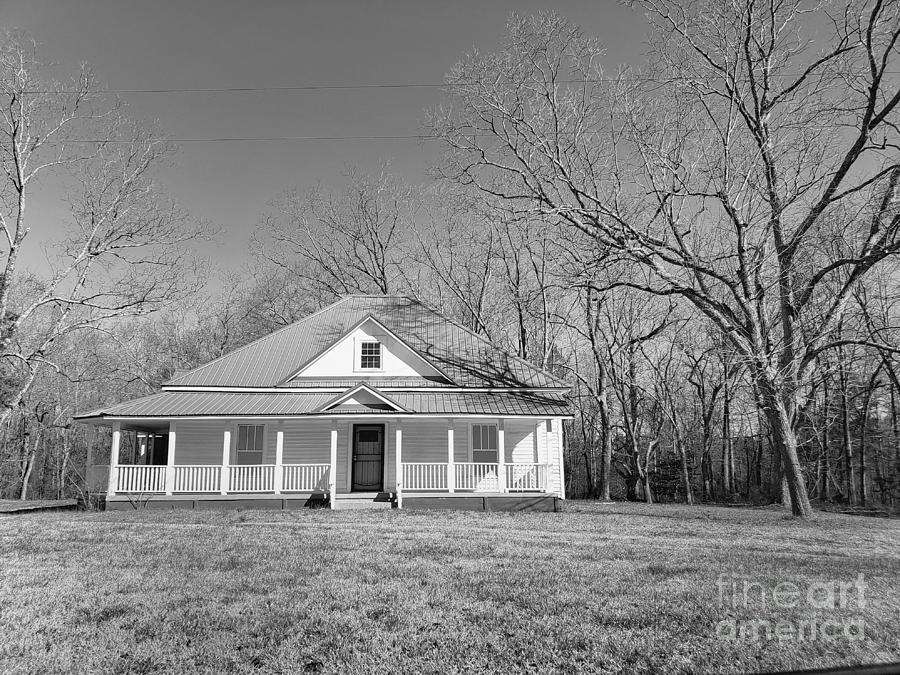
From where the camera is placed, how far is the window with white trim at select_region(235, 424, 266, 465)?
767 inches

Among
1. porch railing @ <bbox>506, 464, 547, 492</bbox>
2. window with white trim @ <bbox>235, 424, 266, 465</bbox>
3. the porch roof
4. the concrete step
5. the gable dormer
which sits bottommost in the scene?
the concrete step

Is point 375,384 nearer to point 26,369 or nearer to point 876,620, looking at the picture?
point 876,620

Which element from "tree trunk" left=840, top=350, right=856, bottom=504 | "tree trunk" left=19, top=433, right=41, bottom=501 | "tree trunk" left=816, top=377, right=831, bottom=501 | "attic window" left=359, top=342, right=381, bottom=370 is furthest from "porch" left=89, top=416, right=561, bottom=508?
"tree trunk" left=840, top=350, right=856, bottom=504

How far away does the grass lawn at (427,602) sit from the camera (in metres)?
4.63

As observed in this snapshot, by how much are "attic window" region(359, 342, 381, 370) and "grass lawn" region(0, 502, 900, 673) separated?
9.86 metres

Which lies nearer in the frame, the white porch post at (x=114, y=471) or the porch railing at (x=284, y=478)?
the white porch post at (x=114, y=471)

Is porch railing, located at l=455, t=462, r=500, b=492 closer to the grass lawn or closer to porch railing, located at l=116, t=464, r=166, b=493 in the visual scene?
the grass lawn

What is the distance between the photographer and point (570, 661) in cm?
452

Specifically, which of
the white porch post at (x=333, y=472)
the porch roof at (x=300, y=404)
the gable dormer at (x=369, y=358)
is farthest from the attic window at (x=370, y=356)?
the white porch post at (x=333, y=472)

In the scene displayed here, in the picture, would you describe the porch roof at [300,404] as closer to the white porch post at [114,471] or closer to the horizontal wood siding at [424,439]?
the white porch post at [114,471]

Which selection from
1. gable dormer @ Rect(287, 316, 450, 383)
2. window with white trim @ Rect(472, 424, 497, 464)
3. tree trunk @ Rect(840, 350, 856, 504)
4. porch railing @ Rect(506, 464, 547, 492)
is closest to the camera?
porch railing @ Rect(506, 464, 547, 492)

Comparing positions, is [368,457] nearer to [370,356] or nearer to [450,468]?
[450,468]

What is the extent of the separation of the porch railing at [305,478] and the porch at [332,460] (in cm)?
3

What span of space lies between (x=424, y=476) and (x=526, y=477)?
318cm
